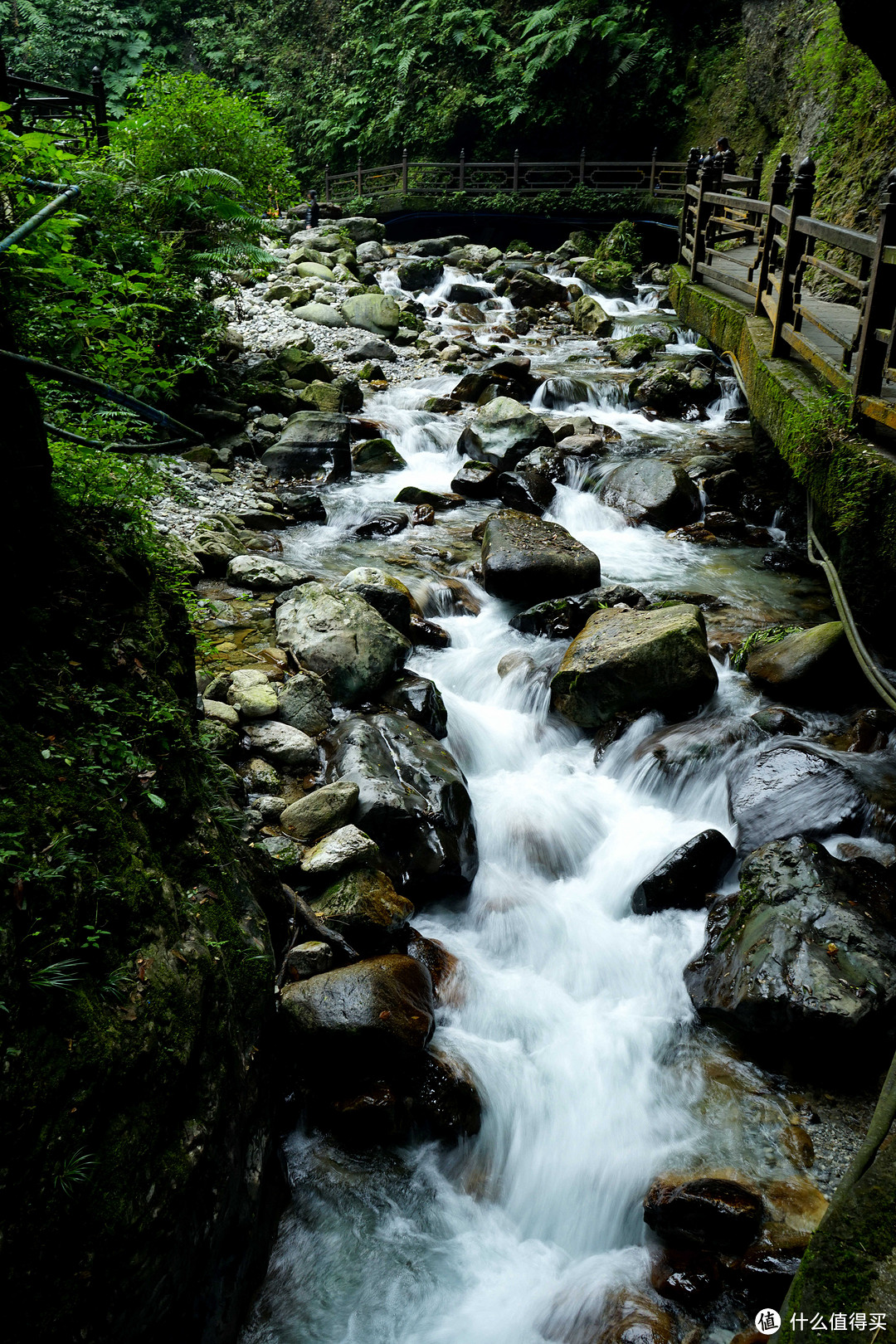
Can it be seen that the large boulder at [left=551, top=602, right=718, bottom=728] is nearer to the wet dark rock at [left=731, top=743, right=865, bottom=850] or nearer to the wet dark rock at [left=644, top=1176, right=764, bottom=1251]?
the wet dark rock at [left=731, top=743, right=865, bottom=850]

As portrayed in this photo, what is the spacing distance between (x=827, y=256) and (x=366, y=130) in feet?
72.9

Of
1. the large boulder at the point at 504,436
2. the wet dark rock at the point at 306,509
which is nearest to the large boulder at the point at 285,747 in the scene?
the wet dark rock at the point at 306,509

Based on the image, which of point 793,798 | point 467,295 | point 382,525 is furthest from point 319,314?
point 793,798

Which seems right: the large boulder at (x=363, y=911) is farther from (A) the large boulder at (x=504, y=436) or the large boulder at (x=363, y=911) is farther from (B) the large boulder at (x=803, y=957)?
(A) the large boulder at (x=504, y=436)

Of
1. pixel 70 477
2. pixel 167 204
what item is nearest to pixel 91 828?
pixel 70 477

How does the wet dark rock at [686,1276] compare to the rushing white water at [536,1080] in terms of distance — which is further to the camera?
the rushing white water at [536,1080]

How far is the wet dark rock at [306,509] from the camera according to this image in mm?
8859

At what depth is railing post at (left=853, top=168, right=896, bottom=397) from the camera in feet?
16.3

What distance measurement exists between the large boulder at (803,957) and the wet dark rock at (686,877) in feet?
0.71

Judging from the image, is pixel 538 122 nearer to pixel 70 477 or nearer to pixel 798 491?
pixel 798 491

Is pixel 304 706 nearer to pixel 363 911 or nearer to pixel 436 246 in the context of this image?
pixel 363 911

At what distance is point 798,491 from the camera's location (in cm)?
835

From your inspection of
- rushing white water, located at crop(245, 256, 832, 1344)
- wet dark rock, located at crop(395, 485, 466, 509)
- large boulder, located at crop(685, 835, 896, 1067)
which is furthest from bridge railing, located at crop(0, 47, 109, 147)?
large boulder, located at crop(685, 835, 896, 1067)

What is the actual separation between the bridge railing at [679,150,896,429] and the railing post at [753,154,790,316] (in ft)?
0.03
